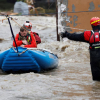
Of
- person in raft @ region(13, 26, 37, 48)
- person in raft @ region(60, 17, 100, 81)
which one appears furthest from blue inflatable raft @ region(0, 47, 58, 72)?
person in raft @ region(60, 17, 100, 81)

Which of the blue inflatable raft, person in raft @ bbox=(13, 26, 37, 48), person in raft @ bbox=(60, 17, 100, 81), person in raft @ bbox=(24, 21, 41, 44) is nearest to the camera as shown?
person in raft @ bbox=(60, 17, 100, 81)

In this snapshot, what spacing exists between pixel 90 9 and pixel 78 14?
562mm

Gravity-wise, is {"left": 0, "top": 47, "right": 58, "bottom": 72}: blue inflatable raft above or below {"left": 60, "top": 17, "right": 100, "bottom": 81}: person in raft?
below

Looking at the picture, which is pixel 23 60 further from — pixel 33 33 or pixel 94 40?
pixel 94 40

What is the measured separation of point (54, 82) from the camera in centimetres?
557

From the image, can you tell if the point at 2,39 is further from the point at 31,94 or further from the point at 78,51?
the point at 31,94

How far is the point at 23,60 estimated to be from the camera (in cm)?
655

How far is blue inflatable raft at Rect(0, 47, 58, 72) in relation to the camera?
6.52 metres

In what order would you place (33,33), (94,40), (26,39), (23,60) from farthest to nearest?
(33,33) → (26,39) → (23,60) → (94,40)

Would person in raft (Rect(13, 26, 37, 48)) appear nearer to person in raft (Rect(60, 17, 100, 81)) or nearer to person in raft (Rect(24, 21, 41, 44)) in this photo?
person in raft (Rect(24, 21, 41, 44))

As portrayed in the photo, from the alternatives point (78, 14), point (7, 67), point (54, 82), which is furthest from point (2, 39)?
point (54, 82)

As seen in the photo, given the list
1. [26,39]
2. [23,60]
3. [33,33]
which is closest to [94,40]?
[23,60]

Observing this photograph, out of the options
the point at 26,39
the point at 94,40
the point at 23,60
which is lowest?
the point at 23,60

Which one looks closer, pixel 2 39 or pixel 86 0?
pixel 86 0
